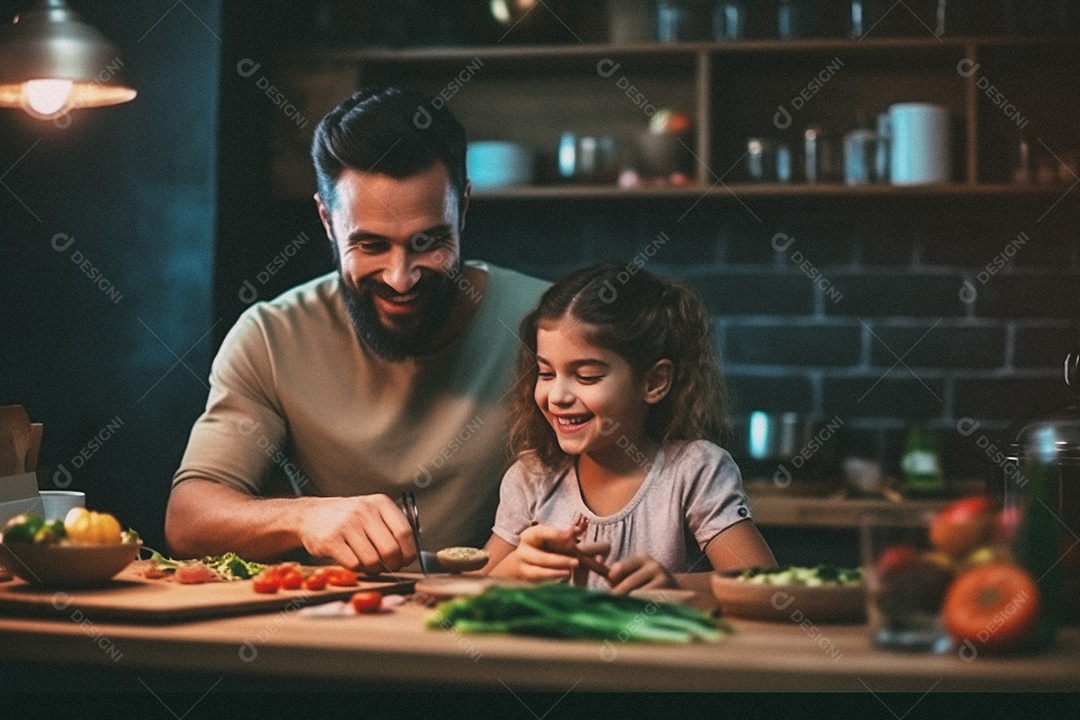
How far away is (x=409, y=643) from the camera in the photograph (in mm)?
1258

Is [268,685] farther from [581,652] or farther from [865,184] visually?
[865,184]

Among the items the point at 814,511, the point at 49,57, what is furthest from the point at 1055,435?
Answer: the point at 814,511

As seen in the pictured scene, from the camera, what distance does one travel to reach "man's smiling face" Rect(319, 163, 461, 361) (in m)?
2.11

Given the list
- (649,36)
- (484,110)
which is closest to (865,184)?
(649,36)

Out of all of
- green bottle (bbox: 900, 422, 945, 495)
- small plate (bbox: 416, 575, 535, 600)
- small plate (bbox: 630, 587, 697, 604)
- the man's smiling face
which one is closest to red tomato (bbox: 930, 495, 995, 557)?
small plate (bbox: 630, 587, 697, 604)

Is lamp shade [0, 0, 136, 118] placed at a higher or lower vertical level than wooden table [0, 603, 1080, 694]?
higher

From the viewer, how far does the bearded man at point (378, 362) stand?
213 cm

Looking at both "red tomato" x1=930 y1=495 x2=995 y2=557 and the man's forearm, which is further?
the man's forearm

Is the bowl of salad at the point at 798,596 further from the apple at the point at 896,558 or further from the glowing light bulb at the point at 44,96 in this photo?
the glowing light bulb at the point at 44,96

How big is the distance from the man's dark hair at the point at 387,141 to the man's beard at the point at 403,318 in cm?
16

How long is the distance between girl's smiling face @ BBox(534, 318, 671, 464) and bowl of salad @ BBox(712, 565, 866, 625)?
57 cm

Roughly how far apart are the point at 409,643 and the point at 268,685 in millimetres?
155

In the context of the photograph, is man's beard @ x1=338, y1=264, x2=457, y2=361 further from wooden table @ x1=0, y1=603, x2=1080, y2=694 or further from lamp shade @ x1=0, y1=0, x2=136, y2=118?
wooden table @ x1=0, y1=603, x2=1080, y2=694

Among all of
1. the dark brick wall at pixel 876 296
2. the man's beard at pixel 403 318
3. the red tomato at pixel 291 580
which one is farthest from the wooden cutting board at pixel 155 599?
the dark brick wall at pixel 876 296
